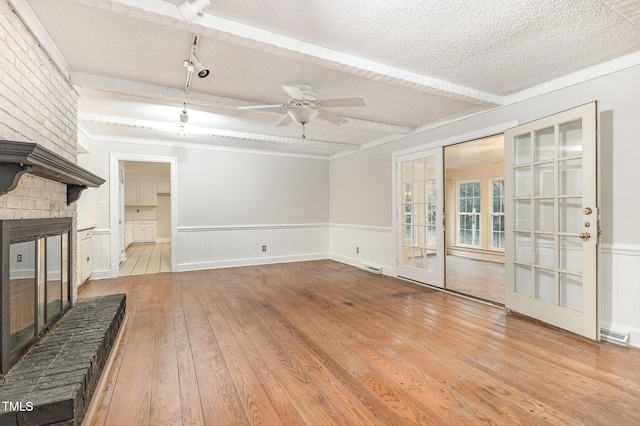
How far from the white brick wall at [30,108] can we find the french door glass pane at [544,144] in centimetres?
416

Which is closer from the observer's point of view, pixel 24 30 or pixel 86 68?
pixel 24 30

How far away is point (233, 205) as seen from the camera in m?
6.17

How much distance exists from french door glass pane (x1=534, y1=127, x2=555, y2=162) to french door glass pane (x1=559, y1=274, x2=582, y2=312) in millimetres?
1141

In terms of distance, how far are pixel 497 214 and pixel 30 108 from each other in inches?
312

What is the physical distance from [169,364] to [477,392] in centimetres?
210

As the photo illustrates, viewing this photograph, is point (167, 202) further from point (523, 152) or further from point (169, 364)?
point (523, 152)

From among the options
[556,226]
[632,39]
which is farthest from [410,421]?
[632,39]

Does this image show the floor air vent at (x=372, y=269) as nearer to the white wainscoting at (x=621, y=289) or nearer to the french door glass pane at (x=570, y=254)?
the french door glass pane at (x=570, y=254)

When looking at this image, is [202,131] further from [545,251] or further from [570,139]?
[545,251]

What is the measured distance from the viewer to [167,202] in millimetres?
10695

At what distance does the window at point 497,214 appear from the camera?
7.02m

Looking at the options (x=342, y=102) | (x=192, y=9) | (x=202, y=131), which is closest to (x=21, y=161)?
(x=192, y=9)

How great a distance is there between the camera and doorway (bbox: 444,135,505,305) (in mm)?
5590

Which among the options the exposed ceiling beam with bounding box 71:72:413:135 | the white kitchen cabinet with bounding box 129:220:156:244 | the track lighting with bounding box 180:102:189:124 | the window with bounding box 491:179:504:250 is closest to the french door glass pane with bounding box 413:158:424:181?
the exposed ceiling beam with bounding box 71:72:413:135
